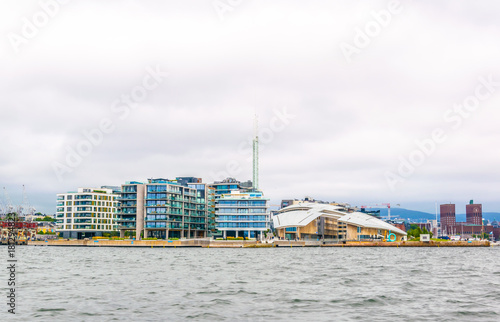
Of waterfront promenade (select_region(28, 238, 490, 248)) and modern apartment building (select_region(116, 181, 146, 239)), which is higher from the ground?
modern apartment building (select_region(116, 181, 146, 239))

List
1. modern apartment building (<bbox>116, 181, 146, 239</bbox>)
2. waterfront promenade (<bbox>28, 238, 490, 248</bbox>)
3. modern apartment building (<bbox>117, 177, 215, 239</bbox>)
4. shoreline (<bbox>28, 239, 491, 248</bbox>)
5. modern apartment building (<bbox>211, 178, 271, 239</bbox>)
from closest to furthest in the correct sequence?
1. shoreline (<bbox>28, 239, 491, 248</bbox>)
2. waterfront promenade (<bbox>28, 238, 490, 248</bbox>)
3. modern apartment building (<bbox>211, 178, 271, 239</bbox>)
4. modern apartment building (<bbox>117, 177, 215, 239</bbox>)
5. modern apartment building (<bbox>116, 181, 146, 239</bbox>)

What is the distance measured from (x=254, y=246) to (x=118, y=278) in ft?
344

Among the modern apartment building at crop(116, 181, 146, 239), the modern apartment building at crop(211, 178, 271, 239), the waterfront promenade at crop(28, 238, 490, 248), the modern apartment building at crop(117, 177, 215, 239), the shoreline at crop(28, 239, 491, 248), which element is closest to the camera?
the shoreline at crop(28, 239, 491, 248)

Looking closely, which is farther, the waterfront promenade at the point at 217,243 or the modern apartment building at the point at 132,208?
the modern apartment building at the point at 132,208

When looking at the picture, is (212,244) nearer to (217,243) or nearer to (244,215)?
(217,243)

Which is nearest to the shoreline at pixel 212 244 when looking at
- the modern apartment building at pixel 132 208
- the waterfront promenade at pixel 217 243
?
the waterfront promenade at pixel 217 243

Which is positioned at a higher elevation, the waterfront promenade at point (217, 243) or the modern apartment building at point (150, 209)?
the modern apartment building at point (150, 209)

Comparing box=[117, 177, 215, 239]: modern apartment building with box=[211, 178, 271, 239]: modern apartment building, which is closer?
box=[211, 178, 271, 239]: modern apartment building

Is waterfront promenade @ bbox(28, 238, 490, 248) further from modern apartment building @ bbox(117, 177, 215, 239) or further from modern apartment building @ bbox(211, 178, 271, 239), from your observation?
modern apartment building @ bbox(117, 177, 215, 239)

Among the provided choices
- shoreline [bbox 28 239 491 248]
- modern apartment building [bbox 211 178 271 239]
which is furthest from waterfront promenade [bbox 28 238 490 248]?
modern apartment building [bbox 211 178 271 239]

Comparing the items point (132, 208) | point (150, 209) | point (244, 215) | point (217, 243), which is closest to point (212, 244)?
point (217, 243)

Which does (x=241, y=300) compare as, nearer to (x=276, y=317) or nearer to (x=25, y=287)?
(x=276, y=317)

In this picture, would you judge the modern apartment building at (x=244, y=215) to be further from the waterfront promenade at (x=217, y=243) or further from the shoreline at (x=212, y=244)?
the shoreline at (x=212, y=244)

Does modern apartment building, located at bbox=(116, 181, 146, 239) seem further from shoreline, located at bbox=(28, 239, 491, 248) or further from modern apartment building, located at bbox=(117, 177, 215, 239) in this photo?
shoreline, located at bbox=(28, 239, 491, 248)
